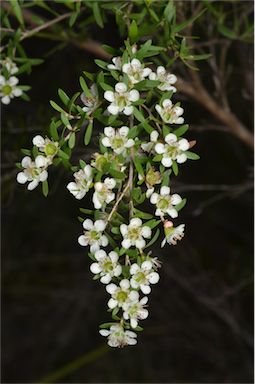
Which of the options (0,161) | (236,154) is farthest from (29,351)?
(0,161)

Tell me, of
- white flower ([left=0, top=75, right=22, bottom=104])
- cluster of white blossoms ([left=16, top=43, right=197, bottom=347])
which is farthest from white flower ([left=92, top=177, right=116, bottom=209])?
white flower ([left=0, top=75, right=22, bottom=104])

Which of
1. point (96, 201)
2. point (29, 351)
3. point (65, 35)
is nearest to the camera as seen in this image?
point (96, 201)

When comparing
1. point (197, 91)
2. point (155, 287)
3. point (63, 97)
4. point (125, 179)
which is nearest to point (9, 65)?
point (63, 97)

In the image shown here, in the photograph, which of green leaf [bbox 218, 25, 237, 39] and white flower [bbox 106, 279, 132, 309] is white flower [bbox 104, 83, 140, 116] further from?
green leaf [bbox 218, 25, 237, 39]

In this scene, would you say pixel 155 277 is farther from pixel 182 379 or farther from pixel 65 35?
pixel 182 379

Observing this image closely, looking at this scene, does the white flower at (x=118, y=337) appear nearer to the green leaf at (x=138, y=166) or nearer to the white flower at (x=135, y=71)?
the green leaf at (x=138, y=166)
